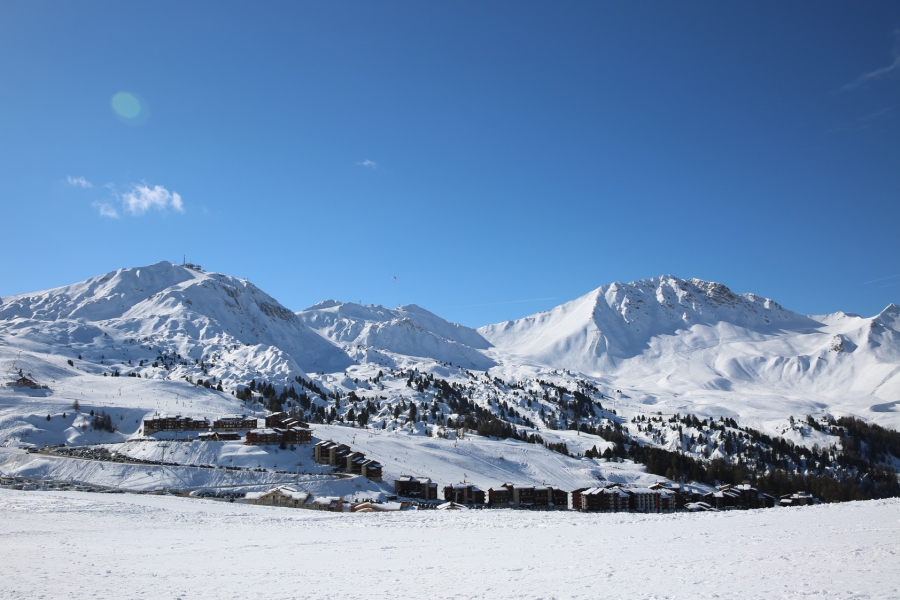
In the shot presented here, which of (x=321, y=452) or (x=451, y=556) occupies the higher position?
(x=321, y=452)

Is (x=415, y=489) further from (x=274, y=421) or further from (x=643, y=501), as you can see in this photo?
(x=274, y=421)

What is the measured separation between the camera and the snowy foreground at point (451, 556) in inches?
800

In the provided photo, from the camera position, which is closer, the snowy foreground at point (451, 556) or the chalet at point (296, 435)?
the snowy foreground at point (451, 556)

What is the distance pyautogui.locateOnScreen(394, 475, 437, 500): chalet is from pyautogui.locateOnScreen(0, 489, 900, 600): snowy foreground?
36.9 meters

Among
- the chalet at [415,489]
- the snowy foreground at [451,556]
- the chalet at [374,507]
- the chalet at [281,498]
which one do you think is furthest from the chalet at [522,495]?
the snowy foreground at [451,556]

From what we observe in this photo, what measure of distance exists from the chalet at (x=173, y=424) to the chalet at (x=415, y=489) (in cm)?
4600

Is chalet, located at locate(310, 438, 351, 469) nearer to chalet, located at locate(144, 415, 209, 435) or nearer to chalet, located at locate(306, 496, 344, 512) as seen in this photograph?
chalet, located at locate(306, 496, 344, 512)

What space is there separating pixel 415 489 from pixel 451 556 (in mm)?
57769

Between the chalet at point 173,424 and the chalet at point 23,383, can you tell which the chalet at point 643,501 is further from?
the chalet at point 23,383

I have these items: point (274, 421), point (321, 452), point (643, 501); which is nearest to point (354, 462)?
point (321, 452)

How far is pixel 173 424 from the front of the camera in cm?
10812

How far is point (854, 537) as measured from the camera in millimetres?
30109

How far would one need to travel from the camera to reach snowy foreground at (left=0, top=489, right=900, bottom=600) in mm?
20312

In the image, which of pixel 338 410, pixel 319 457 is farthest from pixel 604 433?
pixel 319 457
